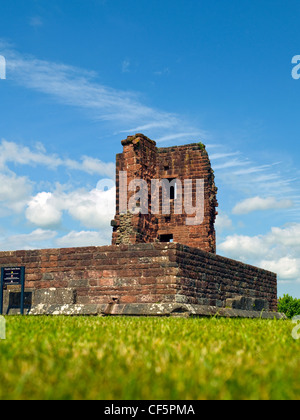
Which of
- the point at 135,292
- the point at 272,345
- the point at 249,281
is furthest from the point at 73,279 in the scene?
the point at 272,345

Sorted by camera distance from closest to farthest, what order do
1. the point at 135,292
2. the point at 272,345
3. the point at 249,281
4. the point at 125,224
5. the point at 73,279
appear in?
the point at 272,345
the point at 135,292
the point at 73,279
the point at 249,281
the point at 125,224

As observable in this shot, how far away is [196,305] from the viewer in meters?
12.5

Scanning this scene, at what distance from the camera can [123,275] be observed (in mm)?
Result: 12742

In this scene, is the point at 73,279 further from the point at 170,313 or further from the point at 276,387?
the point at 276,387

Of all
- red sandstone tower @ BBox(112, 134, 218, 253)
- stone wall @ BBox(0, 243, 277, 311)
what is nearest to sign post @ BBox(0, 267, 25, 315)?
stone wall @ BBox(0, 243, 277, 311)

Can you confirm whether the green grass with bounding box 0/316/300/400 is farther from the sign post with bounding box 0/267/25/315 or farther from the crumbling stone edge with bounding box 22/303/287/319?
the sign post with bounding box 0/267/25/315

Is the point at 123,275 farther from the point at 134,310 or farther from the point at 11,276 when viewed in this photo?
the point at 11,276

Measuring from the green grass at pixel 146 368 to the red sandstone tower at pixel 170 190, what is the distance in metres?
16.1

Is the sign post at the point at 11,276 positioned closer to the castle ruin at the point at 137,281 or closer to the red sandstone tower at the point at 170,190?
the castle ruin at the point at 137,281

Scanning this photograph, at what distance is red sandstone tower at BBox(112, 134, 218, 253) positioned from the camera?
2133 cm

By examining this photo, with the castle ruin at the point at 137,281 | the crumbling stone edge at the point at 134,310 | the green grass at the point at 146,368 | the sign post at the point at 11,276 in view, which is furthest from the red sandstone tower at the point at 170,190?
the green grass at the point at 146,368

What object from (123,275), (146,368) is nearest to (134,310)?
(123,275)
